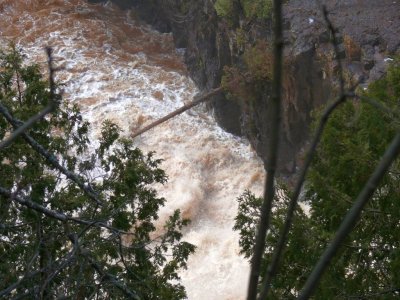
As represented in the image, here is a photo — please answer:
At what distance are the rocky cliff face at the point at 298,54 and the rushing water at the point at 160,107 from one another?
26.8 inches

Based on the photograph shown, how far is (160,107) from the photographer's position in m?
14.7

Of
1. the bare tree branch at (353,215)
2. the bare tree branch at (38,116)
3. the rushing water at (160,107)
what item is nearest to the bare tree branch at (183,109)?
the rushing water at (160,107)

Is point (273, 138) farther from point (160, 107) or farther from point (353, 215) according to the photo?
point (160, 107)

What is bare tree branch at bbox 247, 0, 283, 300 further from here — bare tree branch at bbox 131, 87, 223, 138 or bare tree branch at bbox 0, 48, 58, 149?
bare tree branch at bbox 131, 87, 223, 138

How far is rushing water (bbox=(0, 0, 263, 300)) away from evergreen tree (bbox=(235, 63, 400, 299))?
4897mm

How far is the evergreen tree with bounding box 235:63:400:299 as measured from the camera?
5.22 metres

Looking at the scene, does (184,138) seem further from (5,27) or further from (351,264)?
(351,264)

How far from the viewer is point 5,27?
55.5 ft

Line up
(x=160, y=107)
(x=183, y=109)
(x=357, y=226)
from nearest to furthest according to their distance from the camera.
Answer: (x=357, y=226)
(x=183, y=109)
(x=160, y=107)

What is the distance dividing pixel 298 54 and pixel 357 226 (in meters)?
6.88

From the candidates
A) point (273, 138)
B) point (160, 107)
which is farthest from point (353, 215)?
point (160, 107)

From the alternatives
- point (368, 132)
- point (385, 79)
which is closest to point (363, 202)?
point (368, 132)

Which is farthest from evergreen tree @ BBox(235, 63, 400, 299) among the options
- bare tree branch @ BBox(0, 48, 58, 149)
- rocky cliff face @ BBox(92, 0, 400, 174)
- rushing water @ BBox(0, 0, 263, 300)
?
rushing water @ BBox(0, 0, 263, 300)

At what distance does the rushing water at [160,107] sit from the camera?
11.6 m
